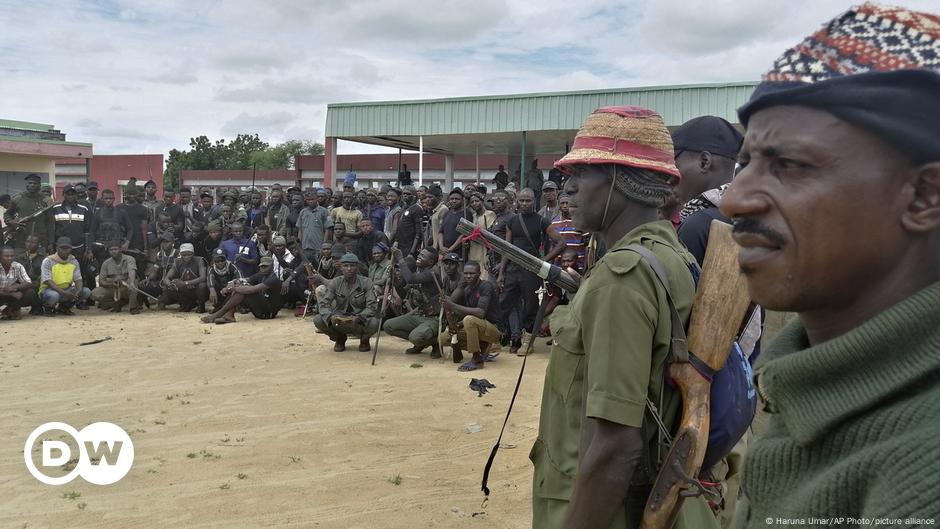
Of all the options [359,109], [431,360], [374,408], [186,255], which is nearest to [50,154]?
[359,109]

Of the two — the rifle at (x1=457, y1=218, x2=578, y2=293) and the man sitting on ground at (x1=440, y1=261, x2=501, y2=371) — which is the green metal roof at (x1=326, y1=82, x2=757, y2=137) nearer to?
the man sitting on ground at (x1=440, y1=261, x2=501, y2=371)

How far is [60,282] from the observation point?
12.3 m

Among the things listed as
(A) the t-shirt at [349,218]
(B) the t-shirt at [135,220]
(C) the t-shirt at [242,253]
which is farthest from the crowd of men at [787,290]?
(B) the t-shirt at [135,220]

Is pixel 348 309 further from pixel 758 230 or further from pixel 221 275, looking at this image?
pixel 758 230

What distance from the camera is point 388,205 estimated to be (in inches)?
507

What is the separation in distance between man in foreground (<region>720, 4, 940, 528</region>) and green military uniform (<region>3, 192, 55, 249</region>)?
47.4ft

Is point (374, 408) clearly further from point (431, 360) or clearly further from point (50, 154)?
point (50, 154)

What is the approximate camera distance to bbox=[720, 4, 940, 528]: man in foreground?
763 millimetres

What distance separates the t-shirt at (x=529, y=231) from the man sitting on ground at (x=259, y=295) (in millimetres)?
4585

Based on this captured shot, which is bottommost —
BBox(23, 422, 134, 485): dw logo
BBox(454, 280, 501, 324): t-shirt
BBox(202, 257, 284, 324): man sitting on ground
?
BBox(23, 422, 134, 485): dw logo

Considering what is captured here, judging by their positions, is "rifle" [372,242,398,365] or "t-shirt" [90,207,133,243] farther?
"t-shirt" [90,207,133,243]

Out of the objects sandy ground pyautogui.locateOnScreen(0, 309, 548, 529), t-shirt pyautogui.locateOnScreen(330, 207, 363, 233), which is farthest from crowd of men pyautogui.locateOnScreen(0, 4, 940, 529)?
t-shirt pyautogui.locateOnScreen(330, 207, 363, 233)

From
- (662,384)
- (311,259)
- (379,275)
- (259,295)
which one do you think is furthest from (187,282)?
(662,384)

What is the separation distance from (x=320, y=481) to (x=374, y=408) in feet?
5.88
